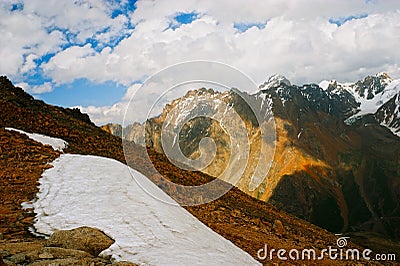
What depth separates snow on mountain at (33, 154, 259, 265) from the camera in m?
11.4

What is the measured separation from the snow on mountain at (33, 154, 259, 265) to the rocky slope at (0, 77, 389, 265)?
94 cm

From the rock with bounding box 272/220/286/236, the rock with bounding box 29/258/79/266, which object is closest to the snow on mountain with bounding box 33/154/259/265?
the rock with bounding box 29/258/79/266

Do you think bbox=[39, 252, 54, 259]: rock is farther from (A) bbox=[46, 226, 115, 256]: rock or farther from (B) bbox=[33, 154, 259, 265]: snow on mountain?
(B) bbox=[33, 154, 259, 265]: snow on mountain

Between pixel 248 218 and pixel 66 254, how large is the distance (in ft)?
52.2

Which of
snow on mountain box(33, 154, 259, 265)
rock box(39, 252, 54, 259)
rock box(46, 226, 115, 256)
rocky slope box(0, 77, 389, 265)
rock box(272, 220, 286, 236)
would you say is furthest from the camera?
rock box(272, 220, 286, 236)

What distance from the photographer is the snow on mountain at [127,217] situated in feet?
37.5

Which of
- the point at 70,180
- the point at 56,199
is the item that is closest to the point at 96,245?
the point at 56,199

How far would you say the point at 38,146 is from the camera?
21.8 m

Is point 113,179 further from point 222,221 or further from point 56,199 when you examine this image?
Result: point 222,221

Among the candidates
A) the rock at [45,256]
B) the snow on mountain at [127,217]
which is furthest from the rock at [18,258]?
the snow on mountain at [127,217]

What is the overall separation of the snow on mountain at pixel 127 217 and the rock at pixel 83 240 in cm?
31

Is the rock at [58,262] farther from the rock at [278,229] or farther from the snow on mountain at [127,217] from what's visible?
the rock at [278,229]

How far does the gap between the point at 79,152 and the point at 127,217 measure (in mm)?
11346

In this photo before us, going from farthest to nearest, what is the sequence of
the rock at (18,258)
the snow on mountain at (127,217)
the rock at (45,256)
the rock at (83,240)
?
1. the snow on mountain at (127,217)
2. the rock at (83,240)
3. the rock at (45,256)
4. the rock at (18,258)
